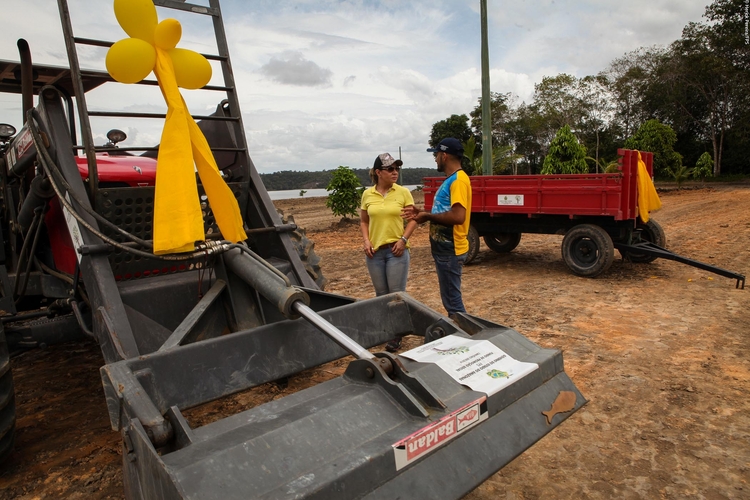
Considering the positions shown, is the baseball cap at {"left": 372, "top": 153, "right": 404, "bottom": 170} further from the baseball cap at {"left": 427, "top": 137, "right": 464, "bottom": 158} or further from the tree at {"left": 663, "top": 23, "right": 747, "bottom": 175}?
the tree at {"left": 663, "top": 23, "right": 747, "bottom": 175}

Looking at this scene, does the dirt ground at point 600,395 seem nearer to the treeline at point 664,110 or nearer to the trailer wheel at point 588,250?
the trailer wheel at point 588,250

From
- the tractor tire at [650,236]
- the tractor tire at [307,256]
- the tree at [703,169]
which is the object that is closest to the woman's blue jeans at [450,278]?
the tractor tire at [307,256]

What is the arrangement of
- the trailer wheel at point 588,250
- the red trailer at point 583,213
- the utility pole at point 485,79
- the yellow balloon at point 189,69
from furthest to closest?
the utility pole at point 485,79 < the trailer wheel at point 588,250 < the red trailer at point 583,213 < the yellow balloon at point 189,69

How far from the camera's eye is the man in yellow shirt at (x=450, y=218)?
155 inches

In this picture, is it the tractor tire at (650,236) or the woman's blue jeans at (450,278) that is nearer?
the woman's blue jeans at (450,278)

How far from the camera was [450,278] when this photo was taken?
415cm

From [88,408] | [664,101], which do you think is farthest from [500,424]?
[664,101]

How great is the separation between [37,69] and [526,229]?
22.1 feet

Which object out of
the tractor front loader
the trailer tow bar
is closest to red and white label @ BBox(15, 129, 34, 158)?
the tractor front loader

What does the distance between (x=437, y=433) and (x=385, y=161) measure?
116 inches

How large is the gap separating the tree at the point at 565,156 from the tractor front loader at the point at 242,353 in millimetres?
22401

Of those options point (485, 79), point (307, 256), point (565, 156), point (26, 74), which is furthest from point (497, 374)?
point (565, 156)

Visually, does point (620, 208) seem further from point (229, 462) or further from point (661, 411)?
point (229, 462)

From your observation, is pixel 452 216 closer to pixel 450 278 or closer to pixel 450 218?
pixel 450 218
